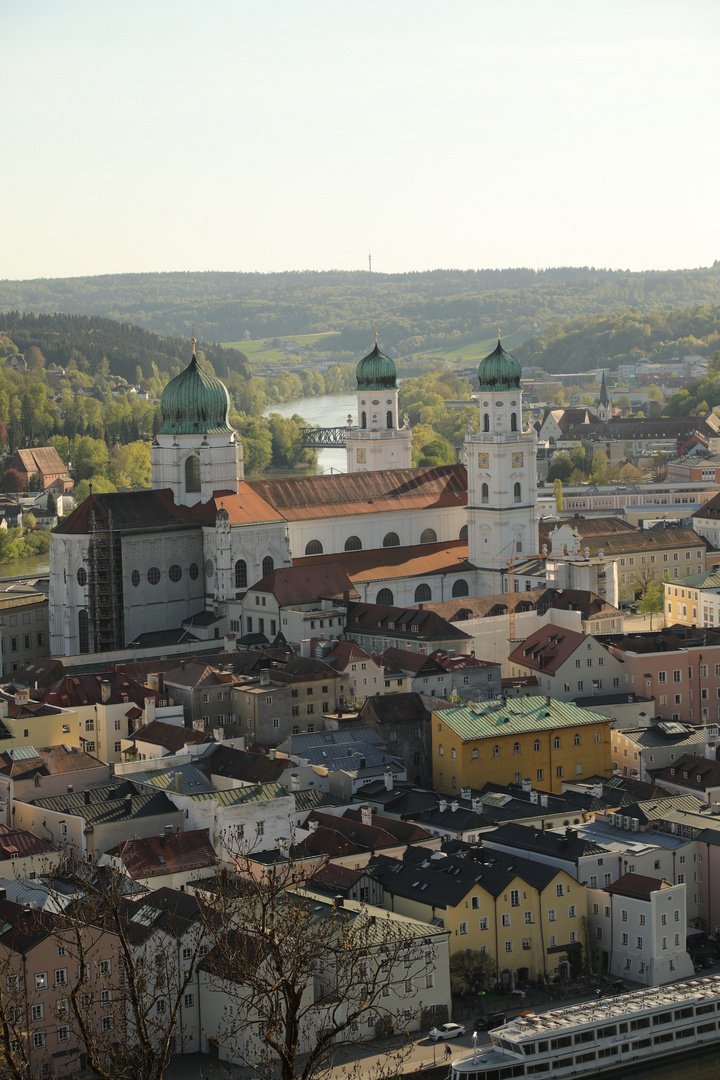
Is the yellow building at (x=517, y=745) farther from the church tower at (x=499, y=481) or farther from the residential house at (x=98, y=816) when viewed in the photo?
the church tower at (x=499, y=481)

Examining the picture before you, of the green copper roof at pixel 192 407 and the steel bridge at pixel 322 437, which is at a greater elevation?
the green copper roof at pixel 192 407

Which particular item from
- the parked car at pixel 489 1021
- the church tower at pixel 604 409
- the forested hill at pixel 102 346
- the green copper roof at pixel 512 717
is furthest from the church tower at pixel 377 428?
the forested hill at pixel 102 346

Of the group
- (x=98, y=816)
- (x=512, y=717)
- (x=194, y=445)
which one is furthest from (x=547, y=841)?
(x=194, y=445)

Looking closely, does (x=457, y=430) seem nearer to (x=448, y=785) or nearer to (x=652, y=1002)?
(x=448, y=785)

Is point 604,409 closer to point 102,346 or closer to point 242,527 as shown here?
point 102,346

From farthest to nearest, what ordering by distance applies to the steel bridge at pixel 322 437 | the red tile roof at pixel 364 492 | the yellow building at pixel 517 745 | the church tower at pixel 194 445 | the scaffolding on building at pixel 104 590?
the steel bridge at pixel 322 437, the red tile roof at pixel 364 492, the church tower at pixel 194 445, the scaffolding on building at pixel 104 590, the yellow building at pixel 517 745

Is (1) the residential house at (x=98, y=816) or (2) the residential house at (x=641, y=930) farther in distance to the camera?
(1) the residential house at (x=98, y=816)

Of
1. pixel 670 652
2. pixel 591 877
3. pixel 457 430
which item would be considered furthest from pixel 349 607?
pixel 457 430

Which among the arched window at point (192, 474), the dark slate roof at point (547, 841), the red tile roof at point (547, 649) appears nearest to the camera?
the dark slate roof at point (547, 841)

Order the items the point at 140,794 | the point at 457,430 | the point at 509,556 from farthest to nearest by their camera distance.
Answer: the point at 457,430 < the point at 509,556 < the point at 140,794
